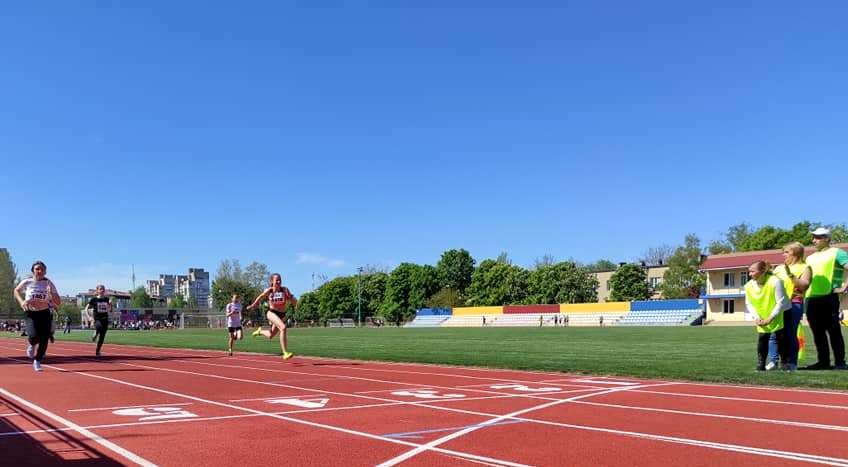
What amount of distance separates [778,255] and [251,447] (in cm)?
7459

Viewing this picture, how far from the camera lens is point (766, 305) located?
11.6 meters

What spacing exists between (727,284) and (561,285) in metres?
31.9

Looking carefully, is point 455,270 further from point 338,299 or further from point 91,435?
point 91,435

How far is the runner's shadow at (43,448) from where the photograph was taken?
535 cm

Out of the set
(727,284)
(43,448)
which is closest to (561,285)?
(727,284)

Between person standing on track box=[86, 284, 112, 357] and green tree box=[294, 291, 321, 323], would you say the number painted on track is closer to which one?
person standing on track box=[86, 284, 112, 357]

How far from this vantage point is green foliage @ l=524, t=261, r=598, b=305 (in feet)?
356

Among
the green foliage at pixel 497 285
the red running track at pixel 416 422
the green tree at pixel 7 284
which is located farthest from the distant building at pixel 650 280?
the red running track at pixel 416 422

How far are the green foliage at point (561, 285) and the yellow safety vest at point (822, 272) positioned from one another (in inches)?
3867

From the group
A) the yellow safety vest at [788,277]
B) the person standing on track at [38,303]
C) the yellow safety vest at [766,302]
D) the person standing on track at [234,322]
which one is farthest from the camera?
the person standing on track at [234,322]

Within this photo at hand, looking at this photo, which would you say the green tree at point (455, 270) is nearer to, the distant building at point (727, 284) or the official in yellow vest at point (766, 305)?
the distant building at point (727, 284)

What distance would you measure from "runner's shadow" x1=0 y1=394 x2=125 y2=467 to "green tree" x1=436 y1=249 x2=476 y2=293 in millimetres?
118683

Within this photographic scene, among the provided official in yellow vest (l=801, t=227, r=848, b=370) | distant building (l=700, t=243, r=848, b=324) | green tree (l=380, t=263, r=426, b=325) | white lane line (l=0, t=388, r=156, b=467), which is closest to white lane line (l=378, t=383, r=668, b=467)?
white lane line (l=0, t=388, r=156, b=467)

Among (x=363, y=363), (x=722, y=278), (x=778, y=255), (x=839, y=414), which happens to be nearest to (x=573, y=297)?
(x=722, y=278)
